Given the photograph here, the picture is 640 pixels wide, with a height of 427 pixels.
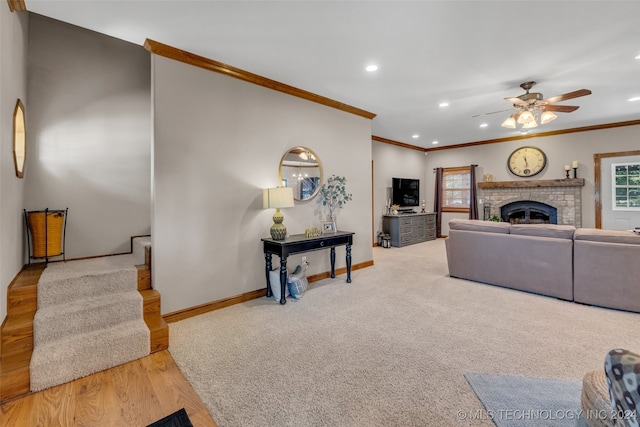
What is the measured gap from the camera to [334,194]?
4.53m

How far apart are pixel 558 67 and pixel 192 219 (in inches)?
179

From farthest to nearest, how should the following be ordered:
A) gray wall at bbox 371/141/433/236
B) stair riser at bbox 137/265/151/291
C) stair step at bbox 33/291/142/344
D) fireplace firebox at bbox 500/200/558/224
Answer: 1. gray wall at bbox 371/141/433/236
2. fireplace firebox at bbox 500/200/558/224
3. stair riser at bbox 137/265/151/291
4. stair step at bbox 33/291/142/344

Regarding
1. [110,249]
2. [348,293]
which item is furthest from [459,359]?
[110,249]

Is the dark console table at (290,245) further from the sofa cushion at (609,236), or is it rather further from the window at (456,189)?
the window at (456,189)

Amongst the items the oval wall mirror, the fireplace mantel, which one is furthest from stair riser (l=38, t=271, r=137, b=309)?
the fireplace mantel

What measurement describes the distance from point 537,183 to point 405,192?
3.04 m

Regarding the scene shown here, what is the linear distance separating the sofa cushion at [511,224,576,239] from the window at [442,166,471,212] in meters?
4.60

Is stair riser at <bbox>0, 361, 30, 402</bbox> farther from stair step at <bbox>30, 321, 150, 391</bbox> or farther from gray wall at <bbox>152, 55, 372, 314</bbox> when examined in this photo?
gray wall at <bbox>152, 55, 372, 314</bbox>

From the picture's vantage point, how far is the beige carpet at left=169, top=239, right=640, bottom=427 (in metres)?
1.73

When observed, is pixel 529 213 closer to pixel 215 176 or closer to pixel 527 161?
pixel 527 161

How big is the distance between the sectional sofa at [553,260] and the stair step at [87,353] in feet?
13.4

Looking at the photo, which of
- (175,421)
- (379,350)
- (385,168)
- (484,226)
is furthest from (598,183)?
(175,421)

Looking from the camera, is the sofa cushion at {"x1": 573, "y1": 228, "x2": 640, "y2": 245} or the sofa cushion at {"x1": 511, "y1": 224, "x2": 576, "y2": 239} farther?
the sofa cushion at {"x1": 511, "y1": 224, "x2": 576, "y2": 239}

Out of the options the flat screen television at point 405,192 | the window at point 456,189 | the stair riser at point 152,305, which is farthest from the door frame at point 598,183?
the stair riser at point 152,305
